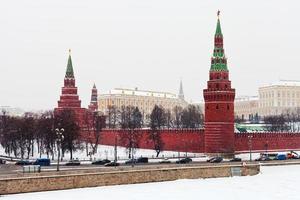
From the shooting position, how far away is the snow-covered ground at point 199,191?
35909 millimetres

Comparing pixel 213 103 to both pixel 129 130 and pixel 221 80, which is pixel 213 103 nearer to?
pixel 221 80

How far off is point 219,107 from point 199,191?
94.9ft

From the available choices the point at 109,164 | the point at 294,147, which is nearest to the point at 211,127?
the point at 294,147

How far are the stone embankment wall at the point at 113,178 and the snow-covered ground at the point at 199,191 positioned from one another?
650 mm

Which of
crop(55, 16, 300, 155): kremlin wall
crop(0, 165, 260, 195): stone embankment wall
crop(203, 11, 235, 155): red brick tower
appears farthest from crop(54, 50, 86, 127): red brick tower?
crop(0, 165, 260, 195): stone embankment wall

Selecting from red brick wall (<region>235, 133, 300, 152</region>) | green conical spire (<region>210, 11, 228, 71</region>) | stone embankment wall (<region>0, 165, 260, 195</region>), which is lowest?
stone embankment wall (<region>0, 165, 260, 195</region>)

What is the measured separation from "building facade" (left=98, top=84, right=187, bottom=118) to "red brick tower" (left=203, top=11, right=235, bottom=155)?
95.4m

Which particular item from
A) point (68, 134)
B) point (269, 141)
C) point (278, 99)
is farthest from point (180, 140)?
point (278, 99)

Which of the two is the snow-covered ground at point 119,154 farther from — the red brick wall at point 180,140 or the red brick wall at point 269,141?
the red brick wall at point 269,141

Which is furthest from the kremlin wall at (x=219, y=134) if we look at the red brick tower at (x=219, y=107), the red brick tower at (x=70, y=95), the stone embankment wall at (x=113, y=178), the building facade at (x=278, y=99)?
the building facade at (x=278, y=99)

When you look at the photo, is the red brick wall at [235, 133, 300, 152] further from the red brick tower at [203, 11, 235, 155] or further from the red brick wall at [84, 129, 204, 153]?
the red brick wall at [84, 129, 204, 153]

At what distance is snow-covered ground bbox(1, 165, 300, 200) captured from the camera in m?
35.9

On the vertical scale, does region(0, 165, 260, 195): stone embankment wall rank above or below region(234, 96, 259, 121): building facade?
below

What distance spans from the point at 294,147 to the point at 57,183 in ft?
148
